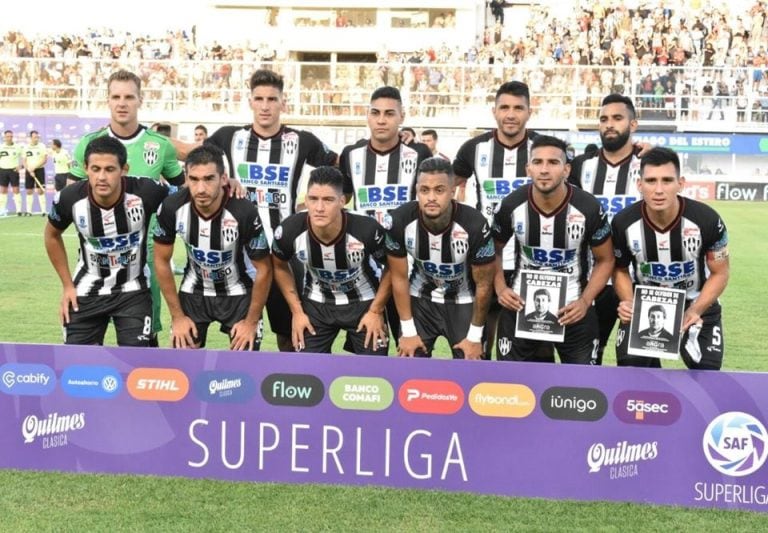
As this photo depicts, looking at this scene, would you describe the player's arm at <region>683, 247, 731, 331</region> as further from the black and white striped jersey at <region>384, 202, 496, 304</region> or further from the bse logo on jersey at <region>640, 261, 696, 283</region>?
the black and white striped jersey at <region>384, 202, 496, 304</region>

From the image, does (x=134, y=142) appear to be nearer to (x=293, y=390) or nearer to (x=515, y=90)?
(x=293, y=390)

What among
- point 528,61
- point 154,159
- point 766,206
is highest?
point 528,61

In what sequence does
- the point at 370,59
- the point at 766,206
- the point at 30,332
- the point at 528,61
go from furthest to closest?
the point at 370,59 < the point at 528,61 < the point at 766,206 < the point at 30,332

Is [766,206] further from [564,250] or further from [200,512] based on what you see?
[200,512]

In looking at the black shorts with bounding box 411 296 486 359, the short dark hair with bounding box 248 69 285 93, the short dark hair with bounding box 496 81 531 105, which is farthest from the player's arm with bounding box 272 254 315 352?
the short dark hair with bounding box 496 81 531 105

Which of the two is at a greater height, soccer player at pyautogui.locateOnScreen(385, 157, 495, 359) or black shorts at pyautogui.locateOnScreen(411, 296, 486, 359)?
soccer player at pyautogui.locateOnScreen(385, 157, 495, 359)

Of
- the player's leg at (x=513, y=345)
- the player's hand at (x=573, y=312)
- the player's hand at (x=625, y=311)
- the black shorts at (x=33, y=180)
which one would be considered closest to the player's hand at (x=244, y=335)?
the player's leg at (x=513, y=345)

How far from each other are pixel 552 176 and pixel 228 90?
27247 millimetres

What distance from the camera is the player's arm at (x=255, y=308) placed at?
20.0 ft

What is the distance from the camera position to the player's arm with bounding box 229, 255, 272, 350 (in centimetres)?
608

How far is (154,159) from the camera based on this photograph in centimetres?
684

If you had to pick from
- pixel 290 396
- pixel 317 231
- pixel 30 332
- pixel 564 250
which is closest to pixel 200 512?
pixel 290 396

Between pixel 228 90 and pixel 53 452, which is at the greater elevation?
pixel 228 90

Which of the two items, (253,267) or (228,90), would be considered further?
(228,90)
